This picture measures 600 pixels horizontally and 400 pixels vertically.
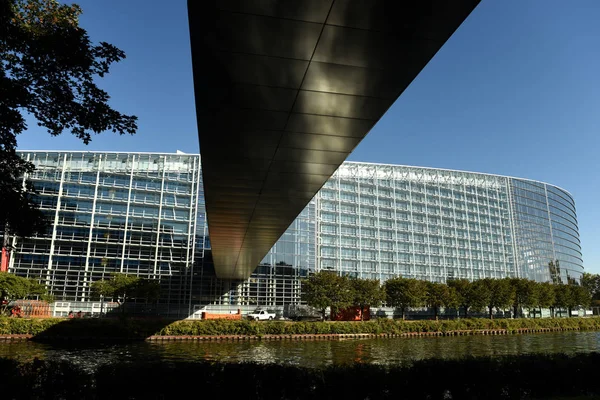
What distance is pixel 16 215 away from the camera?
31.5 ft

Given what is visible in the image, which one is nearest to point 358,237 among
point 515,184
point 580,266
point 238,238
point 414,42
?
point 515,184

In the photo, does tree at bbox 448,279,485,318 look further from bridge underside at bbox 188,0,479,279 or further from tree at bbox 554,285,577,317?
bridge underside at bbox 188,0,479,279

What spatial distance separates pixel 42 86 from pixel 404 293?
55019 millimetres

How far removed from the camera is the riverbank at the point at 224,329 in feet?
122

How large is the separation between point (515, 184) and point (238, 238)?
3684 inches

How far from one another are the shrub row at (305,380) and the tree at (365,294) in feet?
146

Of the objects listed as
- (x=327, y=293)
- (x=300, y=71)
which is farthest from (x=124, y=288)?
(x=300, y=71)

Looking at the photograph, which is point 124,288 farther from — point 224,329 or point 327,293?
point 327,293

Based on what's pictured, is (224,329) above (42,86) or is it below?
below

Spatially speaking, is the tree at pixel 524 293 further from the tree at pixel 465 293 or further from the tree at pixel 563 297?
the tree at pixel 563 297

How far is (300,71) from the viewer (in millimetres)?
6883

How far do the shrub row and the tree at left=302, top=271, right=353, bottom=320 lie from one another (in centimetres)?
4127

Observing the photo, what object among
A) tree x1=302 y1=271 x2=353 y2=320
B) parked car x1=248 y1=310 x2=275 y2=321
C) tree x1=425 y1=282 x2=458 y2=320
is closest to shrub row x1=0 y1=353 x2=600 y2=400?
tree x1=302 y1=271 x2=353 y2=320

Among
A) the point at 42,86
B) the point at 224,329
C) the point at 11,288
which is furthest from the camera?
the point at 11,288
